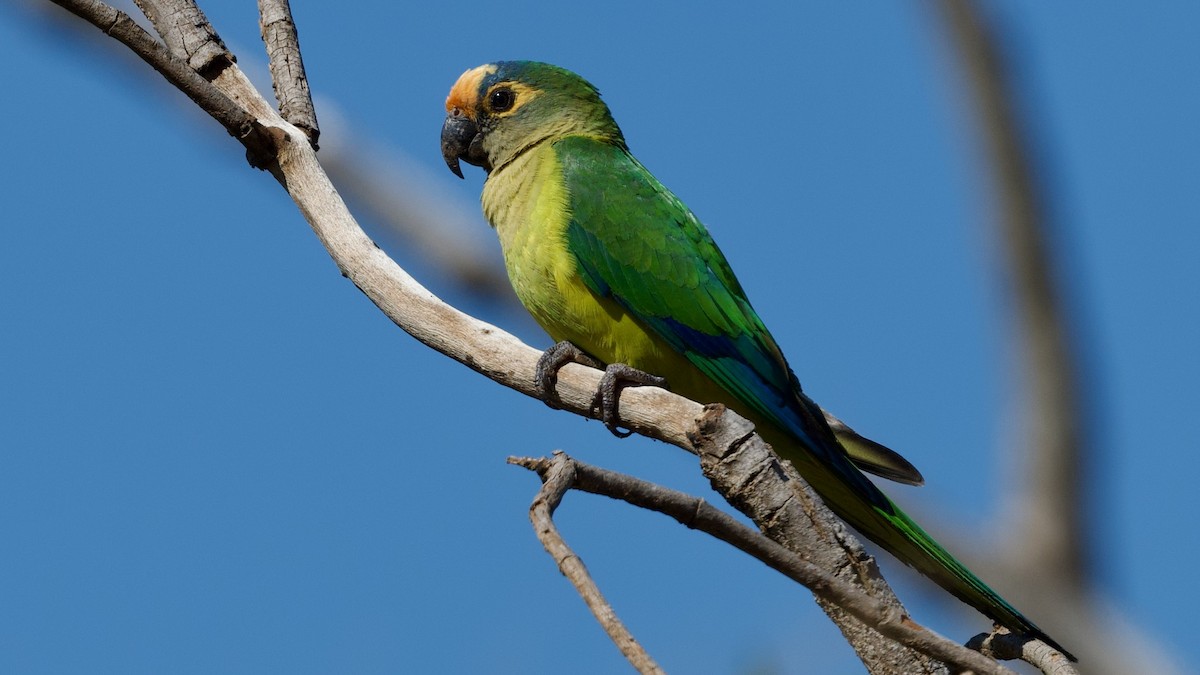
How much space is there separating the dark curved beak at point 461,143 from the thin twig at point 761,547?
298cm

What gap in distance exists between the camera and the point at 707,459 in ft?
9.11

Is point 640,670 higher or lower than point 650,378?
lower

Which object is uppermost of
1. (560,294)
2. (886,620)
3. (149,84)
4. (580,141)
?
(149,84)

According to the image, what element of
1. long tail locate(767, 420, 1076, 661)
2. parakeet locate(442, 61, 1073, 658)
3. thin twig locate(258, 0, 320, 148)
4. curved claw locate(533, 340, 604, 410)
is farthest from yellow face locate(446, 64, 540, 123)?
long tail locate(767, 420, 1076, 661)

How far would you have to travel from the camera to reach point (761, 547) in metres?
2.20

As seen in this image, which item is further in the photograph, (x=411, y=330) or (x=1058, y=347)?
(x=1058, y=347)

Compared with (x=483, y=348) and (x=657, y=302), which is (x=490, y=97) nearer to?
(x=657, y=302)

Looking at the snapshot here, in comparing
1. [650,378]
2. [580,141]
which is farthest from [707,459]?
[580,141]

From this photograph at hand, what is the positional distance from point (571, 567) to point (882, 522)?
→ 192 cm

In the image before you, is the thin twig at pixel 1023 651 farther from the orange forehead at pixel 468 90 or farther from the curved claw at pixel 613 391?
the orange forehead at pixel 468 90

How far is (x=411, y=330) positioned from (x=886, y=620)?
64.5 inches

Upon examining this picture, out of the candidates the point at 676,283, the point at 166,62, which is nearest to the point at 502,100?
the point at 676,283

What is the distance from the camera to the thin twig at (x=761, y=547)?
220 centimetres

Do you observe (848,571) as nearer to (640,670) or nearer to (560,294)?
(640,670)
